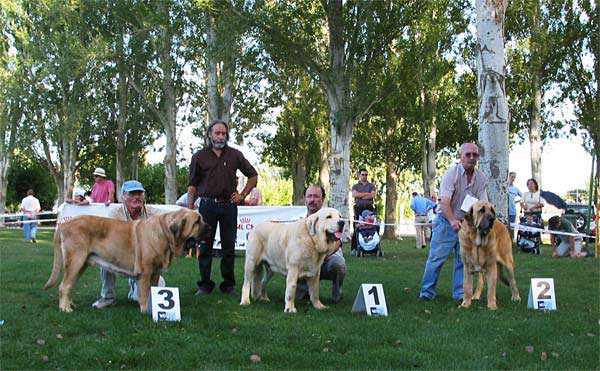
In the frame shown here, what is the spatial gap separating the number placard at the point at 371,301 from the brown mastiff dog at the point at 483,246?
1123mm

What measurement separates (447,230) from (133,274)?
12.5 ft

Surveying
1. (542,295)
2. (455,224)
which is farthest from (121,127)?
(542,295)

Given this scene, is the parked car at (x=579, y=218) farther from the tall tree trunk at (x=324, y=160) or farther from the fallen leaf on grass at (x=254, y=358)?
the fallen leaf on grass at (x=254, y=358)

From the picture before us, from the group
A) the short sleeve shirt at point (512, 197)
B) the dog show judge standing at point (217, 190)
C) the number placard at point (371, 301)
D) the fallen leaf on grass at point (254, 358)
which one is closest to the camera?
the fallen leaf on grass at point (254, 358)

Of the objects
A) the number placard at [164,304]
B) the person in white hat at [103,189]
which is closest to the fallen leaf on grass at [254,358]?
the number placard at [164,304]

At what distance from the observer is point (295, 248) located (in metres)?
6.51

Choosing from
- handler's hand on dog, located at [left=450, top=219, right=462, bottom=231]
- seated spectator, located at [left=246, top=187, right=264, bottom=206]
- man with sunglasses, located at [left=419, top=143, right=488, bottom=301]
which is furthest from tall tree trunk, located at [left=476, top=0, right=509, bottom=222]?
seated spectator, located at [left=246, top=187, right=264, bottom=206]

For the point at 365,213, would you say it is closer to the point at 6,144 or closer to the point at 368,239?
the point at 368,239

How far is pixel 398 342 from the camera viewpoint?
5082 millimetres

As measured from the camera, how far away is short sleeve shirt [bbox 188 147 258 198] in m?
7.50

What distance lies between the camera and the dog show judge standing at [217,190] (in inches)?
295

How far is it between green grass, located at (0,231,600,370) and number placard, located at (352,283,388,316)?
0.44 ft

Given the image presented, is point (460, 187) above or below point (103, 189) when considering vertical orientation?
below

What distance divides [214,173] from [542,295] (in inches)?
163
